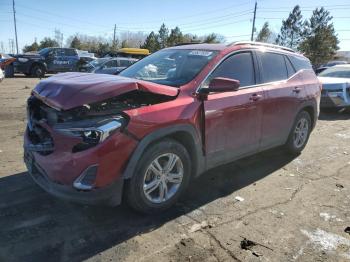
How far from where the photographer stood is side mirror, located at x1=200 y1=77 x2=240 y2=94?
13.5ft

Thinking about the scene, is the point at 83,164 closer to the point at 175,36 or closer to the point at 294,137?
the point at 294,137

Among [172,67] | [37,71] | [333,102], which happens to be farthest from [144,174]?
[37,71]

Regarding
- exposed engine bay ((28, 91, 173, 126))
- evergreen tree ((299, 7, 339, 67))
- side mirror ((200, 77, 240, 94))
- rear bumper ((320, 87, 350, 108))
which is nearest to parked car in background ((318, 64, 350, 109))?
rear bumper ((320, 87, 350, 108))

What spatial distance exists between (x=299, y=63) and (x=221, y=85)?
9.05ft

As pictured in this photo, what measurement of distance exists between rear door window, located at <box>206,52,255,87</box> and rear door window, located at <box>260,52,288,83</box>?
11.8 inches

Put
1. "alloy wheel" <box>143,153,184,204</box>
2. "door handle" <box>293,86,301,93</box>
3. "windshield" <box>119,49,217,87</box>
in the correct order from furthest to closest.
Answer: "door handle" <box>293,86,301,93</box> → "windshield" <box>119,49,217,87</box> → "alloy wheel" <box>143,153,184,204</box>

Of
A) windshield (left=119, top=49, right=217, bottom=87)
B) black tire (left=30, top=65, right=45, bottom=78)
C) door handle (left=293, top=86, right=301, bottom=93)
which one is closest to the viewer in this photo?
windshield (left=119, top=49, right=217, bottom=87)

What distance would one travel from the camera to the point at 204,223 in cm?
388

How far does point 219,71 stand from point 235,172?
1.65m

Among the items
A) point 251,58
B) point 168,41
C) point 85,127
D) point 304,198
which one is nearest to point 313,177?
point 304,198

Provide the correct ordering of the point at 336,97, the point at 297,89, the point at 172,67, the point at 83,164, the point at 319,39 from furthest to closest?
the point at 319,39 → the point at 336,97 → the point at 297,89 → the point at 172,67 → the point at 83,164

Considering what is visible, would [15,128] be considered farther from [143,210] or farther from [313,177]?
[313,177]

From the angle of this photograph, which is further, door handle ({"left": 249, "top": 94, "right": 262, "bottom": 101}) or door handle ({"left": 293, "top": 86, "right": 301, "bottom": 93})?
door handle ({"left": 293, "top": 86, "right": 301, "bottom": 93})

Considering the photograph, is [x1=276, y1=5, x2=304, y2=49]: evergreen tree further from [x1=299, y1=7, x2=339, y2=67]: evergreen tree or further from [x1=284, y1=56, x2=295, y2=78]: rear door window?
[x1=284, y1=56, x2=295, y2=78]: rear door window
